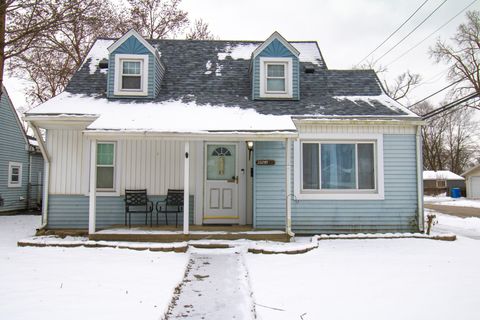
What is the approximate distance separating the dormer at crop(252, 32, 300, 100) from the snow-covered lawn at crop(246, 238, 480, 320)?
445 centimetres

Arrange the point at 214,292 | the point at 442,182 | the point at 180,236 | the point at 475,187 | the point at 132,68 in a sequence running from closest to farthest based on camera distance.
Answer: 1. the point at 214,292
2. the point at 180,236
3. the point at 132,68
4. the point at 475,187
5. the point at 442,182

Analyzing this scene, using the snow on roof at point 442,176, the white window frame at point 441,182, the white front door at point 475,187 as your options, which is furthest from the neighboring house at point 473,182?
the white window frame at point 441,182

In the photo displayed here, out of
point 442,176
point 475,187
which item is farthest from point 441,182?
point 475,187

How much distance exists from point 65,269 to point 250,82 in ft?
23.2

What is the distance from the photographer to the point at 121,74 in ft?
32.4

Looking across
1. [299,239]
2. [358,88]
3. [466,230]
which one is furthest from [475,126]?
[299,239]

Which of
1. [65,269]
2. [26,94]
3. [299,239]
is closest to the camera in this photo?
[65,269]

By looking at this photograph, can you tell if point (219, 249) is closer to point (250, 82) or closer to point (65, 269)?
point (65, 269)

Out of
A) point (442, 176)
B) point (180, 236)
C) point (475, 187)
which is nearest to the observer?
point (180, 236)

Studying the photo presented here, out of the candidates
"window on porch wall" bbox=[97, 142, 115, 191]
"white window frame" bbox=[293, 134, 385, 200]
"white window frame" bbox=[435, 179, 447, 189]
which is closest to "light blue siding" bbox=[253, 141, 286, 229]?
"white window frame" bbox=[293, 134, 385, 200]

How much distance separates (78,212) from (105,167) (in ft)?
4.52

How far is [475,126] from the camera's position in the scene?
4484 cm

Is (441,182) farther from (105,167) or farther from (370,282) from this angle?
(105,167)

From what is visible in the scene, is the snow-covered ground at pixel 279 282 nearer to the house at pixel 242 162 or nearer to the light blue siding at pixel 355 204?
the light blue siding at pixel 355 204
